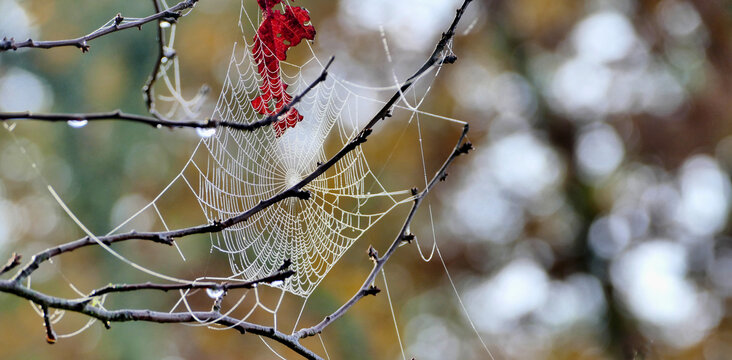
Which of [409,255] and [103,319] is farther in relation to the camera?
[409,255]

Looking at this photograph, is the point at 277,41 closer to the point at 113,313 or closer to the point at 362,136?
the point at 362,136

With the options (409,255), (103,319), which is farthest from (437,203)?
(103,319)

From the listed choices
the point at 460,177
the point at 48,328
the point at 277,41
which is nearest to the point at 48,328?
the point at 48,328

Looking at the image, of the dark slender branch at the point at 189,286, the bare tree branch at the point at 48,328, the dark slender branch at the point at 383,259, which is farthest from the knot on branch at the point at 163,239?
the dark slender branch at the point at 383,259

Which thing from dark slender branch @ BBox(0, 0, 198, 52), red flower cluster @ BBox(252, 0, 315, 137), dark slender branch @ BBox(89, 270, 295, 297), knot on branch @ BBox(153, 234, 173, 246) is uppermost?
red flower cluster @ BBox(252, 0, 315, 137)

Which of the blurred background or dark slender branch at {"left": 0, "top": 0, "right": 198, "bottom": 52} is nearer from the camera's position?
dark slender branch at {"left": 0, "top": 0, "right": 198, "bottom": 52}

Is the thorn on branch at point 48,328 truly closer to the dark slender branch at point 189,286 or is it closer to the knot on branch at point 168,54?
the dark slender branch at point 189,286

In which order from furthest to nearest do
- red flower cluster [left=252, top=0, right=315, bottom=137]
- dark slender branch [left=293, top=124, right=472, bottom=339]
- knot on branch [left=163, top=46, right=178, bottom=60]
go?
red flower cluster [left=252, top=0, right=315, bottom=137]
dark slender branch [left=293, top=124, right=472, bottom=339]
knot on branch [left=163, top=46, right=178, bottom=60]

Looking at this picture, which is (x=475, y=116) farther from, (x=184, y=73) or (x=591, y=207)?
(x=184, y=73)

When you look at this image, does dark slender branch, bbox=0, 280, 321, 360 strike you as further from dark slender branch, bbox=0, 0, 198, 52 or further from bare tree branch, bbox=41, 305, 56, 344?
dark slender branch, bbox=0, 0, 198, 52

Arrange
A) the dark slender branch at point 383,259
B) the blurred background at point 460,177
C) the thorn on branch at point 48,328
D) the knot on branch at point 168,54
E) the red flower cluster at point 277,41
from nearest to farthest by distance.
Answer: the knot on branch at point 168,54
the thorn on branch at point 48,328
the dark slender branch at point 383,259
the red flower cluster at point 277,41
the blurred background at point 460,177

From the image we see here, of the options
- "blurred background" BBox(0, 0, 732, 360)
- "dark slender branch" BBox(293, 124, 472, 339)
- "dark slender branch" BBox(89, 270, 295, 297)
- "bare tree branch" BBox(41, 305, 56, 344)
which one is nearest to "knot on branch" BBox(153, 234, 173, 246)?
"dark slender branch" BBox(89, 270, 295, 297)
